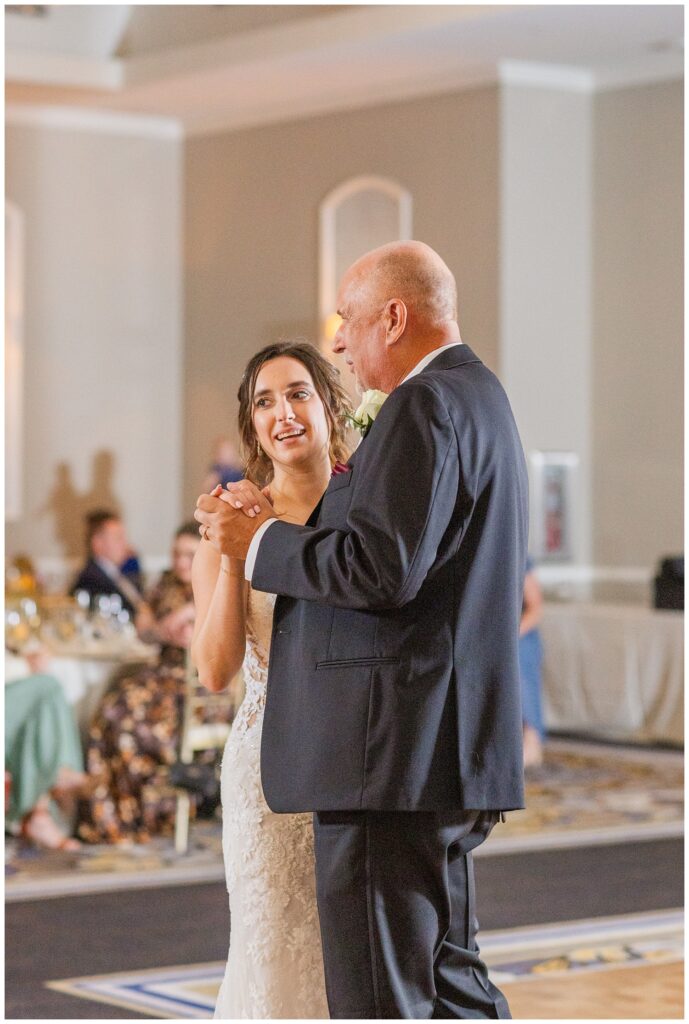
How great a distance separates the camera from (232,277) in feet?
44.8

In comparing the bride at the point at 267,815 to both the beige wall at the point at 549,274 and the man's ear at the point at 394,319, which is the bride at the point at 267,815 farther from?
the beige wall at the point at 549,274

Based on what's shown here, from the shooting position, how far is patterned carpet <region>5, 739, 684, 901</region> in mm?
6605

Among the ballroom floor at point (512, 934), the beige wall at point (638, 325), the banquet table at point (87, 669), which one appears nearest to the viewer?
the ballroom floor at point (512, 934)

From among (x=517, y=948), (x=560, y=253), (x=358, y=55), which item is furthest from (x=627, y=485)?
(x=517, y=948)

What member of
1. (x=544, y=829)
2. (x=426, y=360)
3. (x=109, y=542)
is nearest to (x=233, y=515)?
(x=426, y=360)

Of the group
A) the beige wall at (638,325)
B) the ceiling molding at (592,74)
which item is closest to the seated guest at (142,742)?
the beige wall at (638,325)

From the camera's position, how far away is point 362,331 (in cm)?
284

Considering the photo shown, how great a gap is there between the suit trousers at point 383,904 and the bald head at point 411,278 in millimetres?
803

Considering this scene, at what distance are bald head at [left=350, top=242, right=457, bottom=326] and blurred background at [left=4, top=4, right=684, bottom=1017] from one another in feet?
17.7

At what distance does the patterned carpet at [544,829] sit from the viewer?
6.61 meters

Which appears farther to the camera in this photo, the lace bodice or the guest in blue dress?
the guest in blue dress

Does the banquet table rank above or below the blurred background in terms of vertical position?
below

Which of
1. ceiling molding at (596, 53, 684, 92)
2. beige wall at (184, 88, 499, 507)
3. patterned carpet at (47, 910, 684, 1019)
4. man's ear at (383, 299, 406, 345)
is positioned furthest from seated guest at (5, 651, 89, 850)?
ceiling molding at (596, 53, 684, 92)

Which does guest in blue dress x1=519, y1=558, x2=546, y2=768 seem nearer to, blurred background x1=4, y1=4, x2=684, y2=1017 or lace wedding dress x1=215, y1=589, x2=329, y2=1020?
blurred background x1=4, y1=4, x2=684, y2=1017
